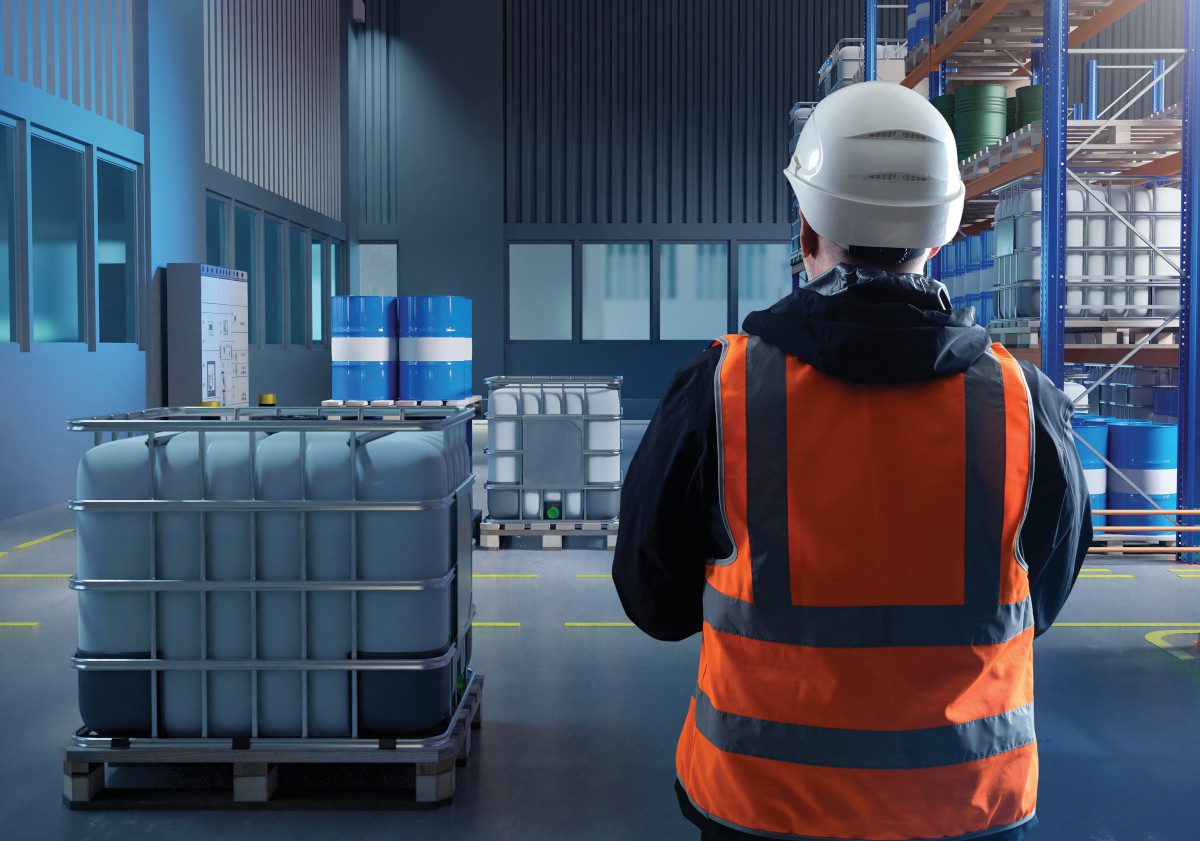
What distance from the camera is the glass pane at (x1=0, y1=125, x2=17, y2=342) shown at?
9.55m

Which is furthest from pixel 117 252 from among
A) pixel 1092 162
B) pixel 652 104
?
pixel 652 104

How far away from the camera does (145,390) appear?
12.2m

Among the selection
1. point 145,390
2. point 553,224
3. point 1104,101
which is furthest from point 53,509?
point 1104,101

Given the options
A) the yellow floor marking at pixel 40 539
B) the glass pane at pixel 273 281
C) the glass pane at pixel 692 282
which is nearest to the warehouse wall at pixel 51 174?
the yellow floor marking at pixel 40 539

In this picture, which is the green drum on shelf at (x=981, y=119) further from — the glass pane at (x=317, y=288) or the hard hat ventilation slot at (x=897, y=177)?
the glass pane at (x=317, y=288)

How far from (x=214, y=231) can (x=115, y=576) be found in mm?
11852

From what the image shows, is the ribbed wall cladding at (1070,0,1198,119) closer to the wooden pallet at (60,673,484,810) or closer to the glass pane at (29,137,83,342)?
the glass pane at (29,137,83,342)

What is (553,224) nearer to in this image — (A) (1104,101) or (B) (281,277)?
(B) (281,277)

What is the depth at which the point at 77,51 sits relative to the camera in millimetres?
10703

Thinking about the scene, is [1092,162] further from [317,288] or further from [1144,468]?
[317,288]

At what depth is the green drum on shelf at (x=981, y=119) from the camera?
30.8 ft

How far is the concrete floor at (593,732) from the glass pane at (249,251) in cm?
924

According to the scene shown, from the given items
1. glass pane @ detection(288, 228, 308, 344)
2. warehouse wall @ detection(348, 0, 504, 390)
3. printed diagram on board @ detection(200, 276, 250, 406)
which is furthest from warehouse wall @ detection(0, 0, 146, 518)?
warehouse wall @ detection(348, 0, 504, 390)

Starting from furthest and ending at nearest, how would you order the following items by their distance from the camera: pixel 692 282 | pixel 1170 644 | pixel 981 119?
pixel 692 282 → pixel 981 119 → pixel 1170 644
